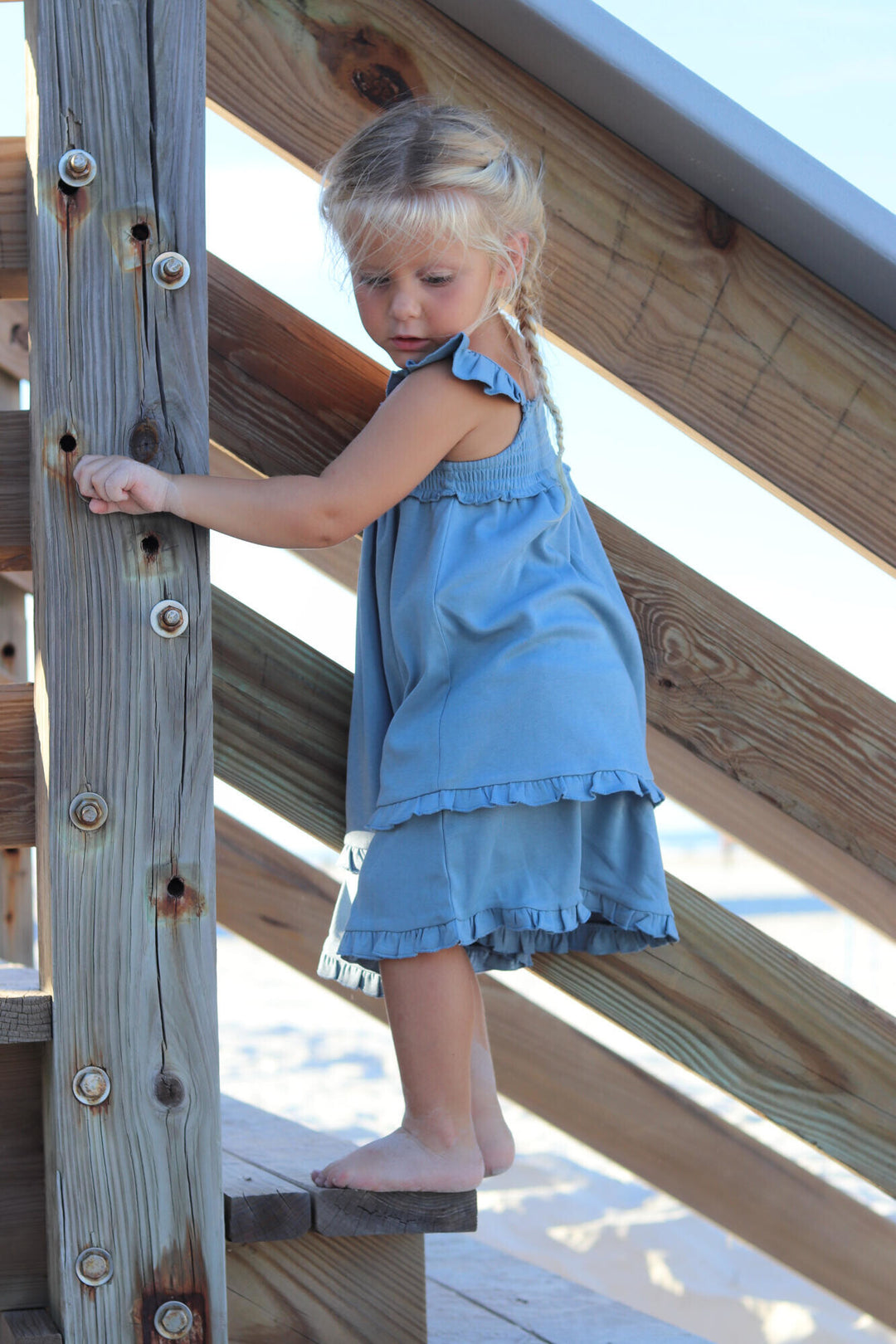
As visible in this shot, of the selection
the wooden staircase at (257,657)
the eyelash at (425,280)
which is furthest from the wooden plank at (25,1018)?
the eyelash at (425,280)

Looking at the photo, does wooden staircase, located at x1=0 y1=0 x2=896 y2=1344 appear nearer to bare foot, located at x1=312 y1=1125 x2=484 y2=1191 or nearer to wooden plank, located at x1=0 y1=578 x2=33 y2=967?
bare foot, located at x1=312 y1=1125 x2=484 y2=1191

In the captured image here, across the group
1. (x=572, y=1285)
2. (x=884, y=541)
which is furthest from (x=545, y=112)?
(x=572, y=1285)

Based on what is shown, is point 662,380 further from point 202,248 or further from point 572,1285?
point 572,1285

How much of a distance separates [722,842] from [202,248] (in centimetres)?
2003

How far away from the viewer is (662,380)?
152 cm

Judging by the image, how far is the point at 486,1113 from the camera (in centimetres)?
158

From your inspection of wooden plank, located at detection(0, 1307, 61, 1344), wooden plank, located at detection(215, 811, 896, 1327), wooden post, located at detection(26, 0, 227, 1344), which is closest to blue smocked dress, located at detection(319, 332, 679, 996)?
wooden post, located at detection(26, 0, 227, 1344)

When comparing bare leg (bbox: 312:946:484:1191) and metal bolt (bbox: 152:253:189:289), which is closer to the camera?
metal bolt (bbox: 152:253:189:289)

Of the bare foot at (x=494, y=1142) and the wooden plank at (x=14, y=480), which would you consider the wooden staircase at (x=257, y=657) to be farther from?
the bare foot at (x=494, y=1142)

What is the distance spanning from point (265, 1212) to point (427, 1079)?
0.69 feet

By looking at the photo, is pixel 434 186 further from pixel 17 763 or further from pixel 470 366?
pixel 17 763

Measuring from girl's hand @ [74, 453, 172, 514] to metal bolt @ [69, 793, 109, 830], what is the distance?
27 cm

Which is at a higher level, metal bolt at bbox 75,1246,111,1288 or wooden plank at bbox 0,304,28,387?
wooden plank at bbox 0,304,28,387

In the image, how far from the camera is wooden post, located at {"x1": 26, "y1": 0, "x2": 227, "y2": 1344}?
4.15 feet
